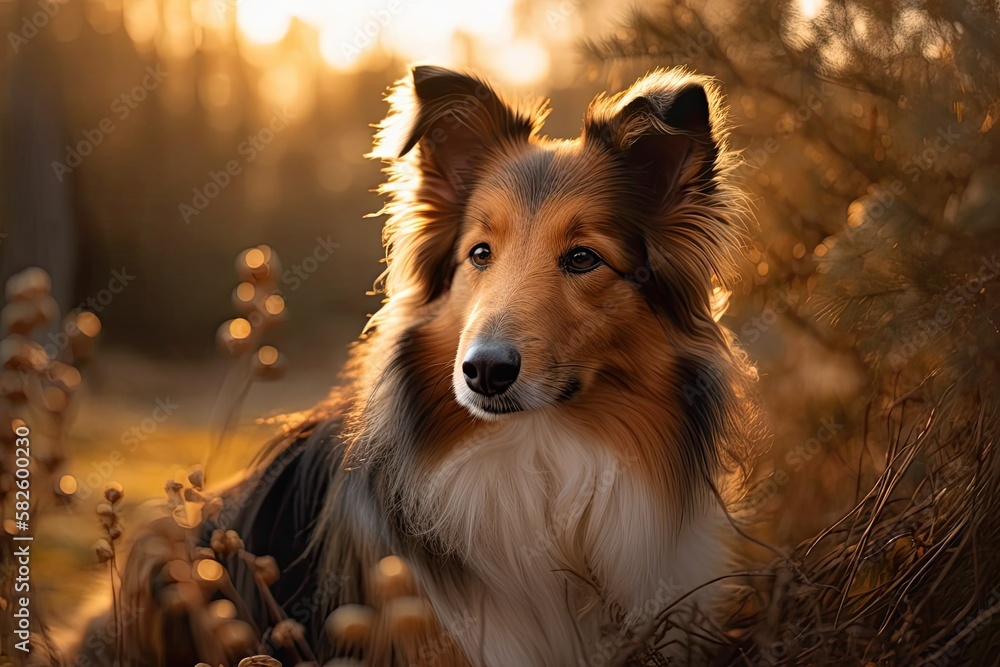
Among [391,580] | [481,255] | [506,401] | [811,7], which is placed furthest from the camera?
[811,7]

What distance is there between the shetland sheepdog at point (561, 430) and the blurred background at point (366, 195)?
41 cm

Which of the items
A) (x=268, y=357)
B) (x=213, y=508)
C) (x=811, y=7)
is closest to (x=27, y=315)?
(x=268, y=357)

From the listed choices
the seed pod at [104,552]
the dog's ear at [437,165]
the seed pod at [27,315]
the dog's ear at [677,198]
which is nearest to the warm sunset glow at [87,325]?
the seed pod at [27,315]

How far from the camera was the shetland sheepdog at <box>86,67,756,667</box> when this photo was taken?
252 cm

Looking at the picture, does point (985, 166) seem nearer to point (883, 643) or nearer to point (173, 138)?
point (883, 643)

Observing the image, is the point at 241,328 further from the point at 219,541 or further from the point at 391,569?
the point at 391,569

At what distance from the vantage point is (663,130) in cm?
236

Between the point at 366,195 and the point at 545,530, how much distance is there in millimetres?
3052

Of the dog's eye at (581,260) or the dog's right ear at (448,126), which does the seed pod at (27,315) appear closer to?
the dog's right ear at (448,126)

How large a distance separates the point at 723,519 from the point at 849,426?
3.32ft

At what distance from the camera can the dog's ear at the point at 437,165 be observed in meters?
2.62

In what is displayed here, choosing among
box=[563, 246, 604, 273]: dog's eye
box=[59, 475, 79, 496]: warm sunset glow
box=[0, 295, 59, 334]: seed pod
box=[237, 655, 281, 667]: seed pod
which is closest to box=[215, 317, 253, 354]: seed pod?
box=[0, 295, 59, 334]: seed pod

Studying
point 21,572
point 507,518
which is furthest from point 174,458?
point 507,518

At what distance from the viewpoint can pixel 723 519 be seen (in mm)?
2818
